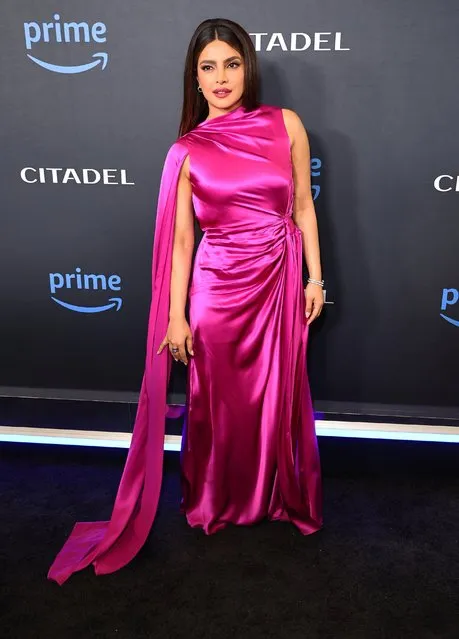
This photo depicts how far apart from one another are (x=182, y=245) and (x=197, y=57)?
0.60 meters

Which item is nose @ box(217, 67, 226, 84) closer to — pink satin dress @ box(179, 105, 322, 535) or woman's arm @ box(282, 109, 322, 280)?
pink satin dress @ box(179, 105, 322, 535)

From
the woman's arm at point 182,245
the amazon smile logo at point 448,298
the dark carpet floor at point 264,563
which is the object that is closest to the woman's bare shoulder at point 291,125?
the woman's arm at point 182,245

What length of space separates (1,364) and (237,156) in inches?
64.6

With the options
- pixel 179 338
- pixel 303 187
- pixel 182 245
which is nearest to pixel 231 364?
pixel 179 338

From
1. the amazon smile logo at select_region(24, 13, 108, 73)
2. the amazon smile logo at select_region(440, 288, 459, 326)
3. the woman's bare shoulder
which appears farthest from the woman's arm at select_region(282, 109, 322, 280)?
the amazon smile logo at select_region(24, 13, 108, 73)

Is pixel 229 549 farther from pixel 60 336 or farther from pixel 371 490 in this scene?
pixel 60 336

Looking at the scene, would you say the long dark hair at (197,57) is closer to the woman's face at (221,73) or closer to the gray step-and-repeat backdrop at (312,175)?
the woman's face at (221,73)

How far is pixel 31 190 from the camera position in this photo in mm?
2623

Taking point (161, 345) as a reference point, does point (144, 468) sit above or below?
below

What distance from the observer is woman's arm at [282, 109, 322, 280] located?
203cm

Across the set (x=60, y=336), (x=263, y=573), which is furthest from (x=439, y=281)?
(x=60, y=336)

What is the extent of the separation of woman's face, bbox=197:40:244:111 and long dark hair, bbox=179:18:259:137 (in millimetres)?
16

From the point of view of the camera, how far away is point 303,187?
2102 mm

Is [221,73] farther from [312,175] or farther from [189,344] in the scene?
[189,344]
